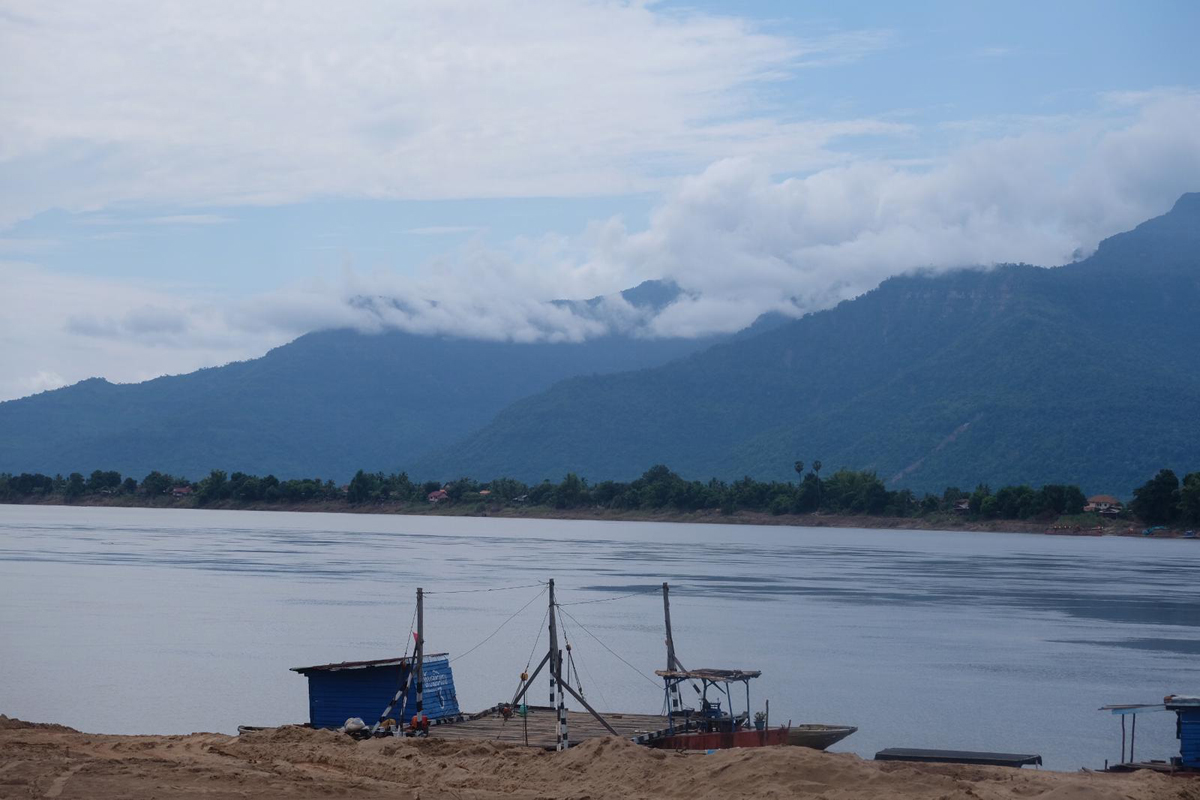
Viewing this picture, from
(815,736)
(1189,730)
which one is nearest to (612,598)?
(815,736)

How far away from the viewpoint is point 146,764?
57.1 ft

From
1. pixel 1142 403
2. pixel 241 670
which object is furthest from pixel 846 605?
pixel 1142 403

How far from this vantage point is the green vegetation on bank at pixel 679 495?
12012 cm

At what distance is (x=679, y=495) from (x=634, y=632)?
109373mm

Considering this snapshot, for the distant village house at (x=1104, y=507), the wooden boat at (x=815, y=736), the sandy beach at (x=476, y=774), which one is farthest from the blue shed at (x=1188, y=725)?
the distant village house at (x=1104, y=507)

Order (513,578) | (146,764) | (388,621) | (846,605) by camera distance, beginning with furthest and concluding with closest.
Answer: (513,578) → (846,605) → (388,621) → (146,764)

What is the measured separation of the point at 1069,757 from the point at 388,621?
75.2 ft

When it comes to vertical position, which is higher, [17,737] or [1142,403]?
[1142,403]

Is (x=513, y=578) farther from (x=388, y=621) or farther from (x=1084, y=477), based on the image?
(x=1084, y=477)

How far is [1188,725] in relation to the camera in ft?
67.9

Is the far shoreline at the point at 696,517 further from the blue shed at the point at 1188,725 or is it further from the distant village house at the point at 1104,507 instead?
the blue shed at the point at 1188,725

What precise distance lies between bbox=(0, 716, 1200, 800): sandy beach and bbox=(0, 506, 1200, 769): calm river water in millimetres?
5671

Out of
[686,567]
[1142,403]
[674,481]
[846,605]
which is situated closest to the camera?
[846,605]

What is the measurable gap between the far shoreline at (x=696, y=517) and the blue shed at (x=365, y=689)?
340 ft
